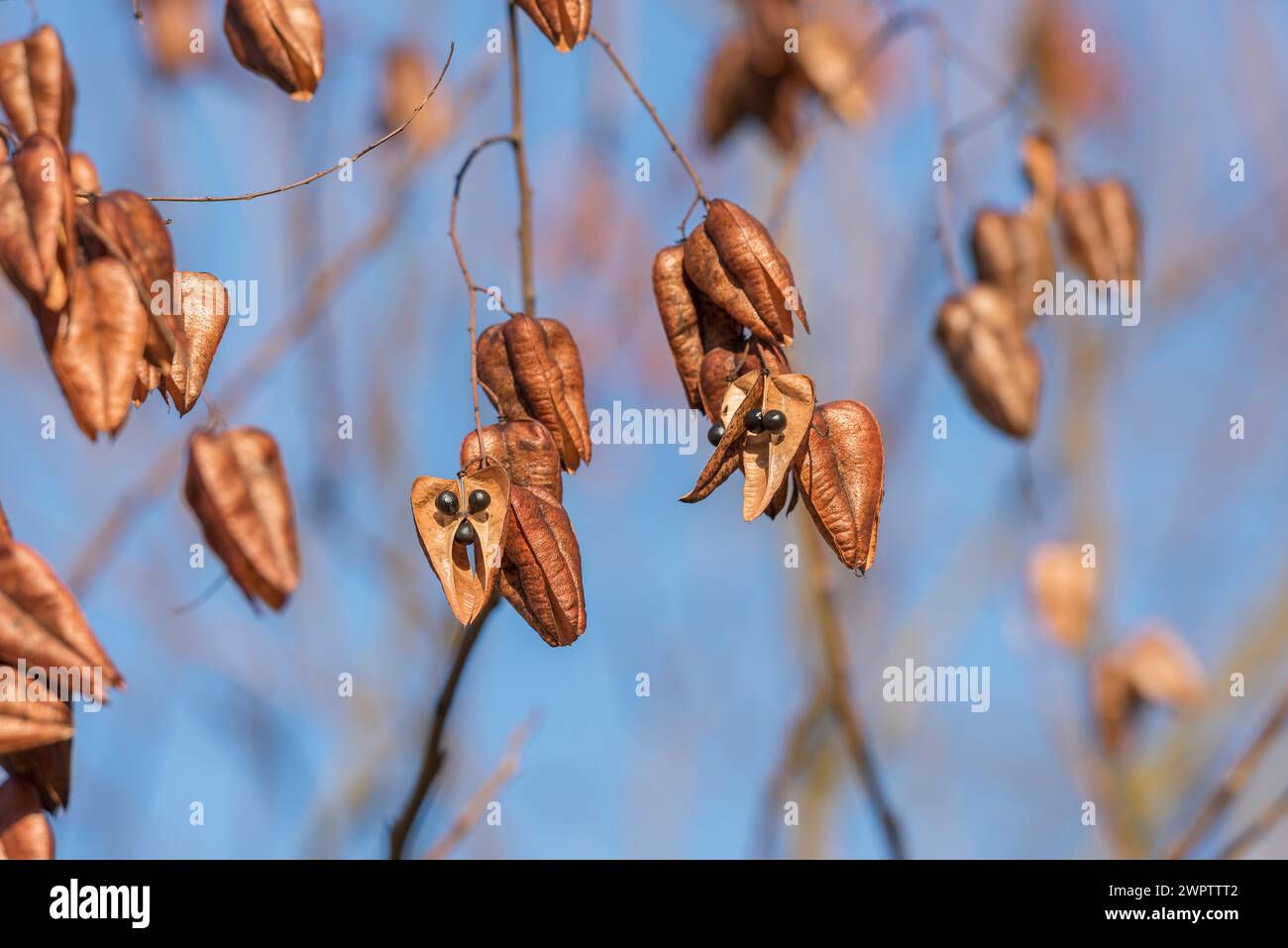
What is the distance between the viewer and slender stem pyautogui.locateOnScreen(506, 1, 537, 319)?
74.9 inches

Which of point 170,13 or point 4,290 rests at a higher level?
point 170,13

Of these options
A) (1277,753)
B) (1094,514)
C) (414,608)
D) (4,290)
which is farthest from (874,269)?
(4,290)

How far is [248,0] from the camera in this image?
1871 mm

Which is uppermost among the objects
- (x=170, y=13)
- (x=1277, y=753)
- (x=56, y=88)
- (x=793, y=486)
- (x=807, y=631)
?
(x=170, y=13)

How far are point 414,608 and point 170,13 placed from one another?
6.09 feet

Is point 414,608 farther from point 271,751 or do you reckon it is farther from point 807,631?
point 807,631

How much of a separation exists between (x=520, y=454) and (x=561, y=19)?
615 millimetres

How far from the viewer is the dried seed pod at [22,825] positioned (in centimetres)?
165

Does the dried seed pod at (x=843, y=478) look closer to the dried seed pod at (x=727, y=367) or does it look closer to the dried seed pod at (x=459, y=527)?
the dried seed pod at (x=727, y=367)

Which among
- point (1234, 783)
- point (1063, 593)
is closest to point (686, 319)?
point (1234, 783)

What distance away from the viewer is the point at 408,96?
366cm

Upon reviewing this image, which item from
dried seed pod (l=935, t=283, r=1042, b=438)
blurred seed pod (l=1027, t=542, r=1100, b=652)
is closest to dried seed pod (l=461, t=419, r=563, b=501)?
dried seed pod (l=935, t=283, r=1042, b=438)

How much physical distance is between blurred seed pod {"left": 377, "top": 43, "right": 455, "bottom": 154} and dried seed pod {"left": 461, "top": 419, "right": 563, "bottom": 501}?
205cm
